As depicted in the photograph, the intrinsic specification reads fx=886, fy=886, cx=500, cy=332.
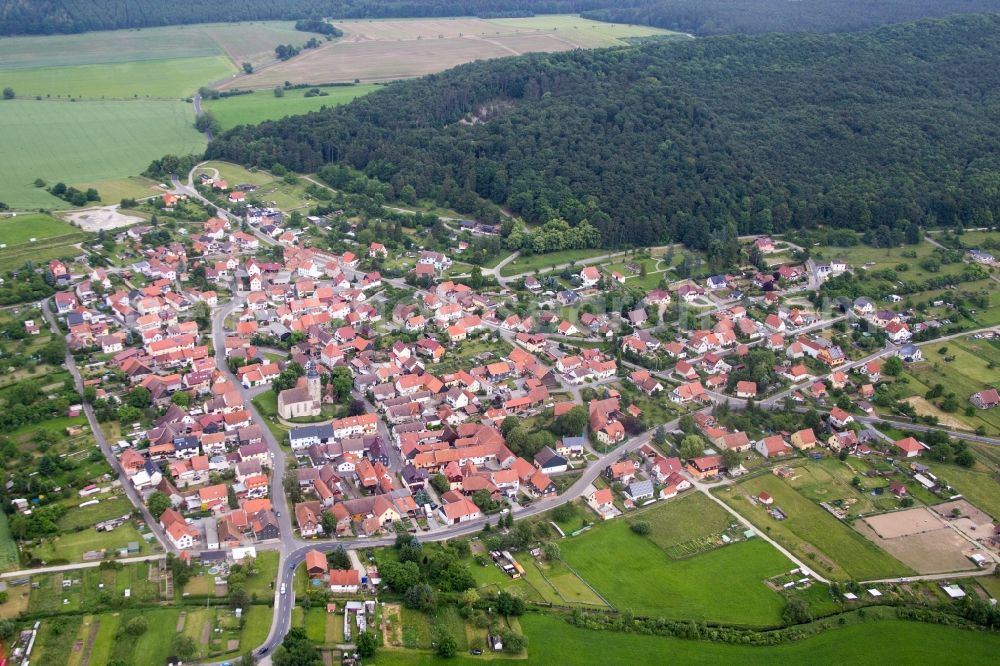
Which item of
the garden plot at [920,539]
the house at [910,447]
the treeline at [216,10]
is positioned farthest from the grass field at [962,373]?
the treeline at [216,10]

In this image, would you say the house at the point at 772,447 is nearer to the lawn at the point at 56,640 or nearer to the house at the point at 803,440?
the house at the point at 803,440

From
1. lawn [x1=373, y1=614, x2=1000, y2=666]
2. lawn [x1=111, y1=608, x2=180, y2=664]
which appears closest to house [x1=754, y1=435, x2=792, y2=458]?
lawn [x1=373, y1=614, x2=1000, y2=666]

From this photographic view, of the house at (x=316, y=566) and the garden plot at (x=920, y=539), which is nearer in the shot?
the house at (x=316, y=566)

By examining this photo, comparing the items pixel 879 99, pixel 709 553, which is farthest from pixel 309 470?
pixel 879 99

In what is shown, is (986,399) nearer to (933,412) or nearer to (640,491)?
(933,412)

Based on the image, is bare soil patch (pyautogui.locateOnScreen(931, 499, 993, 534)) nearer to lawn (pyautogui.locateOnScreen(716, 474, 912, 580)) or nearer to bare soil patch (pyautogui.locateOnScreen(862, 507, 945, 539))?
bare soil patch (pyautogui.locateOnScreen(862, 507, 945, 539))

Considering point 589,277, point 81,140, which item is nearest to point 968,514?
point 589,277

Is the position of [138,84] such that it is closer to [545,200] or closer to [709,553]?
[545,200]
